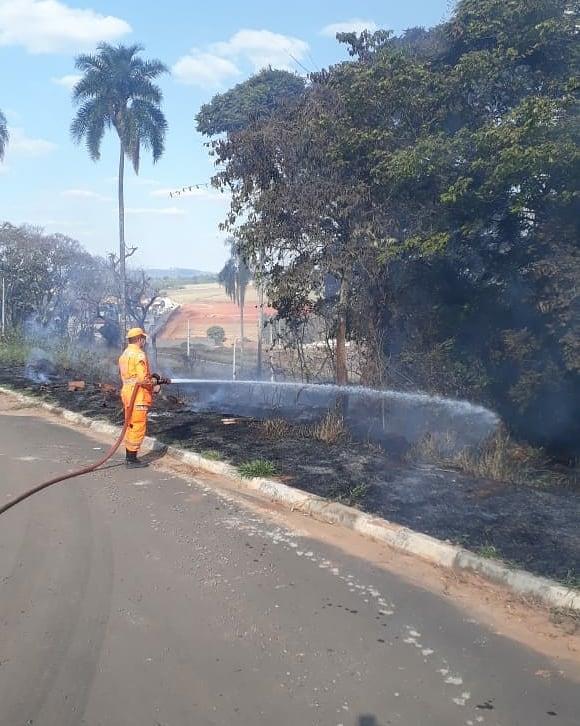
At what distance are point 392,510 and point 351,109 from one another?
633cm

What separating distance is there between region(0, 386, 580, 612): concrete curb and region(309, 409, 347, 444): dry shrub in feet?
6.33

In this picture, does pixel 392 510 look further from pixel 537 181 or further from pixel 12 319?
pixel 12 319

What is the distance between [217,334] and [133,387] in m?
46.0

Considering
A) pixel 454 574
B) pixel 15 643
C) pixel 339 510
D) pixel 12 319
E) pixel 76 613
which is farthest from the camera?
pixel 12 319

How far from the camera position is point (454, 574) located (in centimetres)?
493

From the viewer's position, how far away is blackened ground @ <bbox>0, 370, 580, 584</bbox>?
5.22 metres

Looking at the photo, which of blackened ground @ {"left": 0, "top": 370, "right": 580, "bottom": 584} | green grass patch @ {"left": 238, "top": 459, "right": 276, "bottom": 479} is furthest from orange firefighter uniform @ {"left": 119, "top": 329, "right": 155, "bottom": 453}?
green grass patch @ {"left": 238, "top": 459, "right": 276, "bottom": 479}

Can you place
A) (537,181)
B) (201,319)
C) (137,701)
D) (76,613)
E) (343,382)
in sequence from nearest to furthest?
1. (137,701)
2. (76,613)
3. (537,181)
4. (343,382)
5. (201,319)

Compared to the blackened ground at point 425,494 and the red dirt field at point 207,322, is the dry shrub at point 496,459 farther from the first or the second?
the red dirt field at point 207,322

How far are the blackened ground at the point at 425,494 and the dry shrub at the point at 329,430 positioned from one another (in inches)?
7.7

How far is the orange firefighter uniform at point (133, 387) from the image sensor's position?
7941mm

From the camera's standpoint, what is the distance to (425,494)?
6.68m

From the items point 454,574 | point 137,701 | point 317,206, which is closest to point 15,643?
point 137,701

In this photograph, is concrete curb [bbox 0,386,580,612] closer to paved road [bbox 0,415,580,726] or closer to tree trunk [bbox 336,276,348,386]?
paved road [bbox 0,415,580,726]
